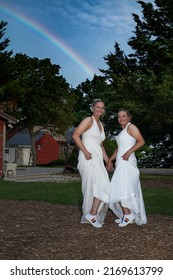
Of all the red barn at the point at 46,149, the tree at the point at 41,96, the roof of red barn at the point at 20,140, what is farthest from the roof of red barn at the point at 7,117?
the red barn at the point at 46,149

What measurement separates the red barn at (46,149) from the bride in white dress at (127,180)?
184ft

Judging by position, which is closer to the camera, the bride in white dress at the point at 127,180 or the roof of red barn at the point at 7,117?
the bride in white dress at the point at 127,180

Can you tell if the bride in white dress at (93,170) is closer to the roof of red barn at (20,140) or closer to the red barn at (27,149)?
the red barn at (27,149)

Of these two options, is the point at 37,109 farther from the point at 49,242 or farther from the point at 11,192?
the point at 49,242

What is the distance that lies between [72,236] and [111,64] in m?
20.5

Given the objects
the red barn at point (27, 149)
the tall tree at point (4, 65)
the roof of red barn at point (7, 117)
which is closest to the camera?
the roof of red barn at point (7, 117)

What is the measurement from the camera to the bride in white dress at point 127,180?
829 cm

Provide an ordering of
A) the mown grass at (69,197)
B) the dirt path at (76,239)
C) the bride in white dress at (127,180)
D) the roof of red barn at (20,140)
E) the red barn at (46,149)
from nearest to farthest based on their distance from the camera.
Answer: the dirt path at (76,239) → the bride in white dress at (127,180) → the mown grass at (69,197) → the roof of red barn at (20,140) → the red barn at (46,149)

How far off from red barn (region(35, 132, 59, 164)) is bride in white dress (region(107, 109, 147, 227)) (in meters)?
56.1

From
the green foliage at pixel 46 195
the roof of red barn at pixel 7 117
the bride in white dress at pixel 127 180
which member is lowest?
the green foliage at pixel 46 195

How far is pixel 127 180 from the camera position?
328 inches

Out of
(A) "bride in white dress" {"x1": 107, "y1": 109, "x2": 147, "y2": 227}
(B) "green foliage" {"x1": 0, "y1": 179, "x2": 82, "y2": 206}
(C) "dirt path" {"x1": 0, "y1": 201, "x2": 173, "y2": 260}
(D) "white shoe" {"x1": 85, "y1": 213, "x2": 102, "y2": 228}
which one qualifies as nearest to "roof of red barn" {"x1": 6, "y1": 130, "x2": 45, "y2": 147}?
(B) "green foliage" {"x1": 0, "y1": 179, "x2": 82, "y2": 206}

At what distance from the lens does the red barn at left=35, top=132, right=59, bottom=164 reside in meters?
64.6

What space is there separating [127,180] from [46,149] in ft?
188
